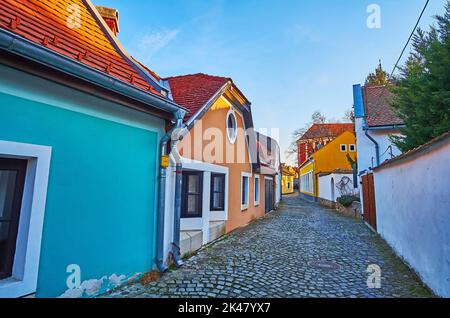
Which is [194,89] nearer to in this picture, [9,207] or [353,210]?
[9,207]

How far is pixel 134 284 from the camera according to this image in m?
3.88

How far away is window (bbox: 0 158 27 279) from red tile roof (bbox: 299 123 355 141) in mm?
35770

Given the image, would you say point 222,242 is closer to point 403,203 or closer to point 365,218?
point 403,203

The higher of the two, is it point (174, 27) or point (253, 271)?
point (174, 27)

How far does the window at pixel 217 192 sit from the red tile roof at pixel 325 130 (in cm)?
3042

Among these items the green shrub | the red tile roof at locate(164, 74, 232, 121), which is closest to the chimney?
the red tile roof at locate(164, 74, 232, 121)

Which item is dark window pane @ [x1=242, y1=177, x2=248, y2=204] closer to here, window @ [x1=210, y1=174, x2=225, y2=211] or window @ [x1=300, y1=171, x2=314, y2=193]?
window @ [x1=210, y1=174, x2=225, y2=211]

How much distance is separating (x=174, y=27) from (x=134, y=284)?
620 centimetres

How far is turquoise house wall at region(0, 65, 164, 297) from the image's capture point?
2.82 meters

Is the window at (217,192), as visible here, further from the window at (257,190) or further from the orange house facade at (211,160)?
the window at (257,190)

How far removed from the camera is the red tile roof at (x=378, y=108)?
40.4 ft

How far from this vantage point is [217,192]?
7582mm
